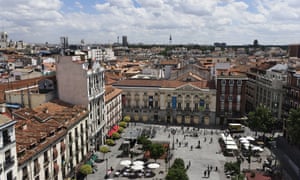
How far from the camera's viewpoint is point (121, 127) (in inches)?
3204

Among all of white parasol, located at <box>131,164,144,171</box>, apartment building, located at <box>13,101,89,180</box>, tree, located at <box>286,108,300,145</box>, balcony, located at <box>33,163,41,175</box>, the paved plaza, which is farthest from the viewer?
the paved plaza

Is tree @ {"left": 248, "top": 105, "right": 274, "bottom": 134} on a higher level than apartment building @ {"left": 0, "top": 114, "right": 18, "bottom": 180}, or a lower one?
lower

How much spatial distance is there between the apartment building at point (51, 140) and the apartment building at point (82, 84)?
2.62 m

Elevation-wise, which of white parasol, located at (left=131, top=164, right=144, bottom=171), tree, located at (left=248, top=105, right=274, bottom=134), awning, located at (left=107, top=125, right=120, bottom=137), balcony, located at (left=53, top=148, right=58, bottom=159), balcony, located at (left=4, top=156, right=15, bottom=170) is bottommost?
white parasol, located at (left=131, top=164, right=144, bottom=171)

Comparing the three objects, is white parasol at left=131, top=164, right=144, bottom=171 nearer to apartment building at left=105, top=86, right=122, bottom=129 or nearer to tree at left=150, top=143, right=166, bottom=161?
tree at left=150, top=143, right=166, bottom=161

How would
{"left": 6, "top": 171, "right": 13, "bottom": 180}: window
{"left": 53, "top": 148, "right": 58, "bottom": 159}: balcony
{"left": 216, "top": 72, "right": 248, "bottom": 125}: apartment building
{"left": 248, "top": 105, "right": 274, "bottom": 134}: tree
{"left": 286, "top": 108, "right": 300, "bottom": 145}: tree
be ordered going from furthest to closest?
{"left": 216, "top": 72, "right": 248, "bottom": 125}: apartment building → {"left": 248, "top": 105, "right": 274, "bottom": 134}: tree → {"left": 286, "top": 108, "right": 300, "bottom": 145}: tree → {"left": 53, "top": 148, "right": 58, "bottom": 159}: balcony → {"left": 6, "top": 171, "right": 13, "bottom": 180}: window

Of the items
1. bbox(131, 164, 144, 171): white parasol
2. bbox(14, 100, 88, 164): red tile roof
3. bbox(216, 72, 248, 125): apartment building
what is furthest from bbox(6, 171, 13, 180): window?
bbox(216, 72, 248, 125): apartment building

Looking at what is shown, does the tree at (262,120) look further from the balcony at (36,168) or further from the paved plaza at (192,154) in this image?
the balcony at (36,168)

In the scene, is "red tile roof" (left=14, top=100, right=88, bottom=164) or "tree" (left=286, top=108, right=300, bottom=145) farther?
"tree" (left=286, top=108, right=300, bottom=145)

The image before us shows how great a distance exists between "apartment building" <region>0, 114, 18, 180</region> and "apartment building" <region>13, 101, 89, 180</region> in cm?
169

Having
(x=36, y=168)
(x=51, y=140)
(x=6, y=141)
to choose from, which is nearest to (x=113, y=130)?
(x=51, y=140)

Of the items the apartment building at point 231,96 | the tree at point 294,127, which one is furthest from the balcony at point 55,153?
the apartment building at point 231,96

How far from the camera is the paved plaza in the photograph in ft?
184

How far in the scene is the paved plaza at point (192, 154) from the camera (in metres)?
56.0
